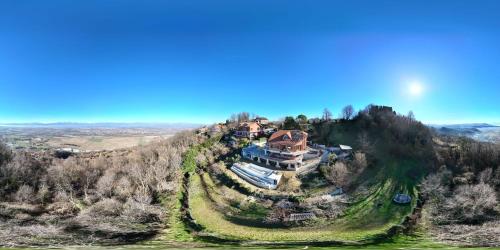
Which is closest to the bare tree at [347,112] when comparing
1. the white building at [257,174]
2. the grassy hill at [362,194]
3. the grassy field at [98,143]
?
the grassy hill at [362,194]

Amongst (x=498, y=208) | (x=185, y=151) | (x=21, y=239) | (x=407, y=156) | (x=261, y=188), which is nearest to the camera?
(x=21, y=239)

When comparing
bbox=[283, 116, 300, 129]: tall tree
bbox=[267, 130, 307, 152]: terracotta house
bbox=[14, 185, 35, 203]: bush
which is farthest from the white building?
bbox=[14, 185, 35, 203]: bush

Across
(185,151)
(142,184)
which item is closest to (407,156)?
(185,151)

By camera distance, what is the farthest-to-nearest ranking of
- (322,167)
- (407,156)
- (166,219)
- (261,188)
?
(407,156), (322,167), (261,188), (166,219)

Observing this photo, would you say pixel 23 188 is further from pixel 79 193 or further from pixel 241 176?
pixel 241 176

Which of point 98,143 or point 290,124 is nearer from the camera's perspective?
point 290,124

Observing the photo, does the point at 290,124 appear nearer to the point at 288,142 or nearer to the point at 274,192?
the point at 288,142

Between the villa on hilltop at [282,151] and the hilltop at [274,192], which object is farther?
the villa on hilltop at [282,151]

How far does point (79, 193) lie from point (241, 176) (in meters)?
22.3

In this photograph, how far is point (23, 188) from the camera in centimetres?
4544

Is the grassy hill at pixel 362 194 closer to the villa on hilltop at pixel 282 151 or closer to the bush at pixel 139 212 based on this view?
the bush at pixel 139 212

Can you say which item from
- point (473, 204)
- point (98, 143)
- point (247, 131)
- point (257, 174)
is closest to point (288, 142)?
point (257, 174)

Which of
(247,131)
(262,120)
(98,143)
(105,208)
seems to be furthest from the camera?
(98,143)

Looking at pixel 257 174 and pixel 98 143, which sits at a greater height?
pixel 257 174
